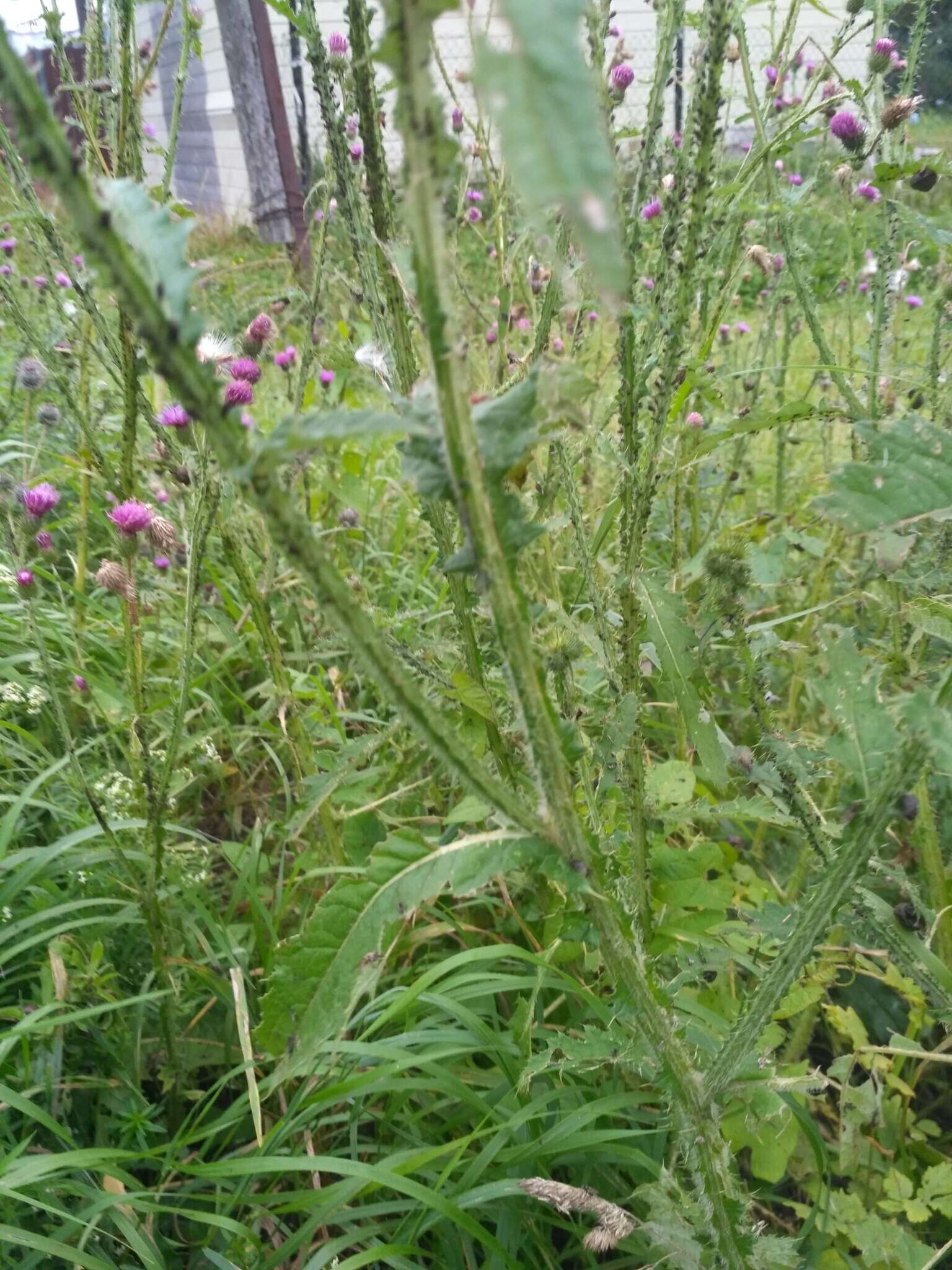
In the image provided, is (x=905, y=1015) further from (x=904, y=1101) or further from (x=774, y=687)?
(x=774, y=687)

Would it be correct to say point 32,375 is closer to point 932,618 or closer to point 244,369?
point 244,369

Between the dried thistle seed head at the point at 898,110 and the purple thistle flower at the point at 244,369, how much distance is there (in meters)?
1.06

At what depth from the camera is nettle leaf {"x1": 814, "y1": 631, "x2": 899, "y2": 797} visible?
734 millimetres

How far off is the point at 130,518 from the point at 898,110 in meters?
1.31

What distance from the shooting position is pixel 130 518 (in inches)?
50.0

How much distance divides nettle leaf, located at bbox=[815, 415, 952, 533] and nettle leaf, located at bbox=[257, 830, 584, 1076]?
316 millimetres

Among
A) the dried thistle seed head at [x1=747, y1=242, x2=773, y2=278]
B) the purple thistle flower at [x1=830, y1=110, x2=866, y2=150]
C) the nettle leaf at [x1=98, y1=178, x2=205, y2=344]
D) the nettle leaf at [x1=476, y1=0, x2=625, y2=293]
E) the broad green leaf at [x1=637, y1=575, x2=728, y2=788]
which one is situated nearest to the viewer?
the nettle leaf at [x1=476, y1=0, x2=625, y2=293]

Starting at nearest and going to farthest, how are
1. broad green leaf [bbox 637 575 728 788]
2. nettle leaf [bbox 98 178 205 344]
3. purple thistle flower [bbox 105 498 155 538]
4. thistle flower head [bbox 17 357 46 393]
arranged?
nettle leaf [bbox 98 178 205 344] → broad green leaf [bbox 637 575 728 788] → purple thistle flower [bbox 105 498 155 538] → thistle flower head [bbox 17 357 46 393]

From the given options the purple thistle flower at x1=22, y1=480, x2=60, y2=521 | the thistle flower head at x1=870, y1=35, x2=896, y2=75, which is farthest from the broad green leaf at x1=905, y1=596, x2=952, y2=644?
the purple thistle flower at x1=22, y1=480, x2=60, y2=521

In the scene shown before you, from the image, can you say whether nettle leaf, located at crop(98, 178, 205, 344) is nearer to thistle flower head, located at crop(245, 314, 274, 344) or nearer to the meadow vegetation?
the meadow vegetation

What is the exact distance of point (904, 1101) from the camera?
136cm

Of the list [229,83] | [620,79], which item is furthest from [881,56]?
[229,83]

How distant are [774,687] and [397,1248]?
58.3 inches

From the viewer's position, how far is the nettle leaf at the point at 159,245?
428 millimetres
